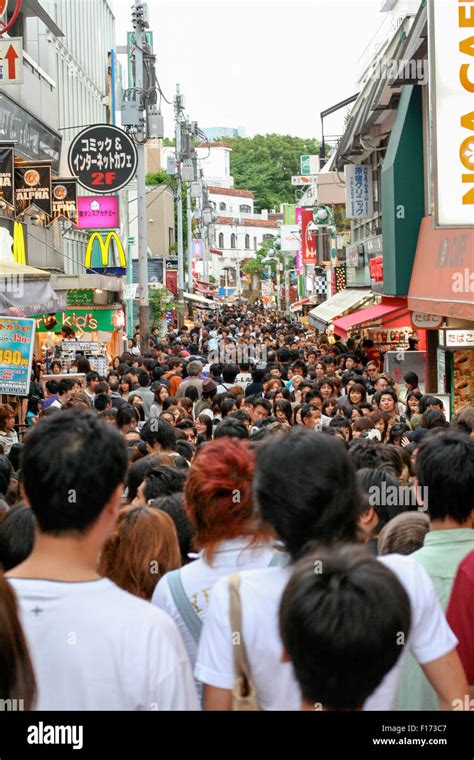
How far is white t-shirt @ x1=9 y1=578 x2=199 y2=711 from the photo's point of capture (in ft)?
9.50

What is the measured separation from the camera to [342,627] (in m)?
2.66

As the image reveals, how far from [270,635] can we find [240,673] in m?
0.14

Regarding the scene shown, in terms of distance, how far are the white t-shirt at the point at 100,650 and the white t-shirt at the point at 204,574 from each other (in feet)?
2.95

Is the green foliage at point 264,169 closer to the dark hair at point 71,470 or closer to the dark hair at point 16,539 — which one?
the dark hair at point 16,539

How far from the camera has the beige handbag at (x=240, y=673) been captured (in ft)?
10.1

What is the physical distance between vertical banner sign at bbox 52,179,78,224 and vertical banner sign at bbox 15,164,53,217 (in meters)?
1.69

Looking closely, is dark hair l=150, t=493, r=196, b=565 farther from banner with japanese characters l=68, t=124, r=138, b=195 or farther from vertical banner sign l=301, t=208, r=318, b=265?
vertical banner sign l=301, t=208, r=318, b=265

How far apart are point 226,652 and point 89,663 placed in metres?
0.40

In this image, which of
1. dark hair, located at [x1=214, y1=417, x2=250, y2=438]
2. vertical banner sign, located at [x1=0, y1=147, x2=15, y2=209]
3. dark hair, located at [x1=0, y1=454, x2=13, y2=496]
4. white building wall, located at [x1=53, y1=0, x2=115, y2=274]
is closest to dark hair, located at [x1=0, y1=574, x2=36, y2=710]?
dark hair, located at [x1=0, y1=454, x2=13, y2=496]

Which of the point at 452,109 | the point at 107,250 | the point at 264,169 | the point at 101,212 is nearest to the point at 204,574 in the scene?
the point at 452,109

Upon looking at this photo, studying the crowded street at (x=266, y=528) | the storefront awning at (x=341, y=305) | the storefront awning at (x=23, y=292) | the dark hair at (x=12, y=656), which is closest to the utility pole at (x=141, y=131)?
the storefront awning at (x=341, y=305)

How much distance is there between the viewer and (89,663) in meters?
2.92

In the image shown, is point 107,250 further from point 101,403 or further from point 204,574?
point 204,574

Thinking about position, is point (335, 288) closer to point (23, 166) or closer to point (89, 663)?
point (23, 166)
